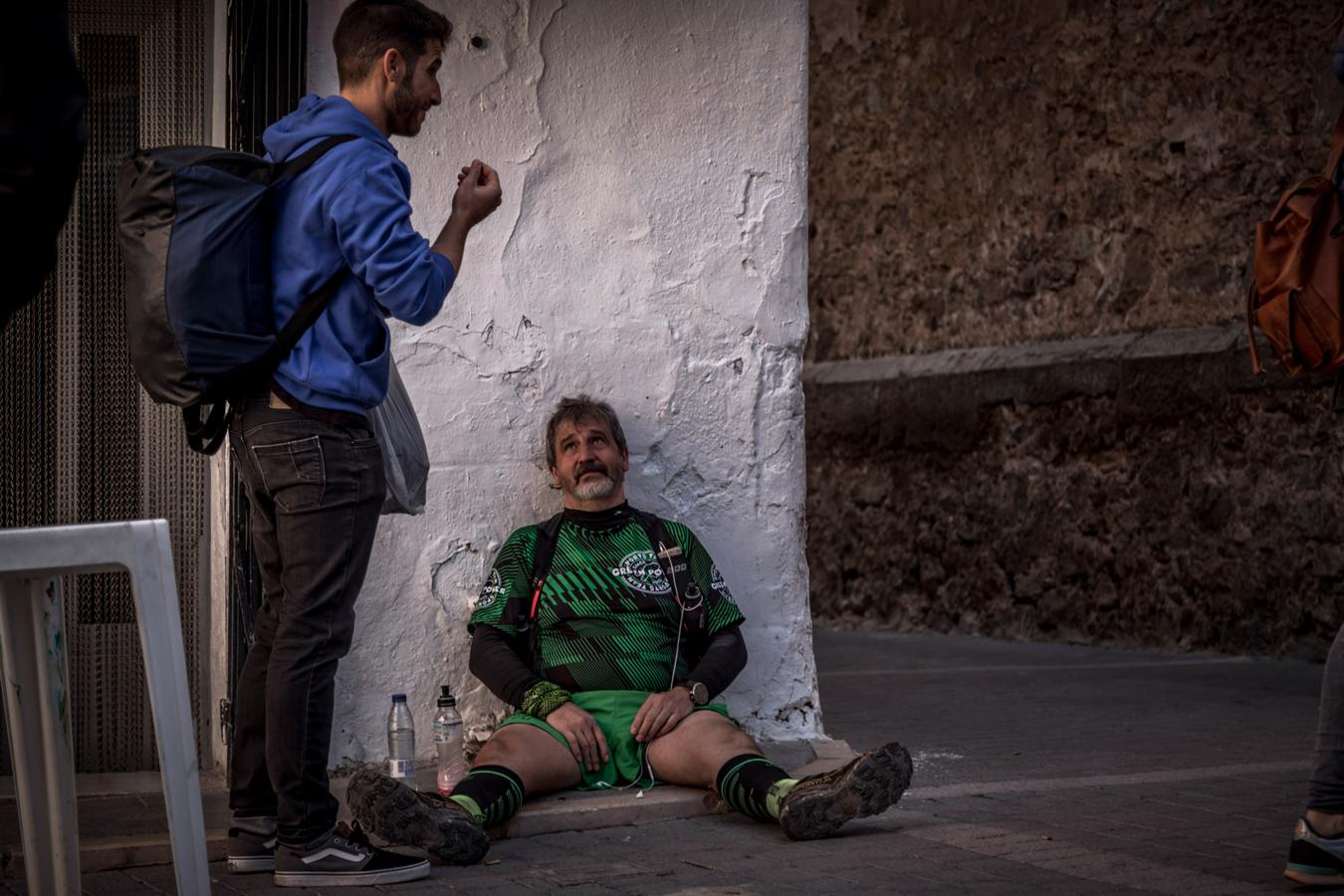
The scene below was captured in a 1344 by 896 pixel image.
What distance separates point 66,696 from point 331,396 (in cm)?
117

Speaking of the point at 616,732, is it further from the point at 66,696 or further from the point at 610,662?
the point at 66,696

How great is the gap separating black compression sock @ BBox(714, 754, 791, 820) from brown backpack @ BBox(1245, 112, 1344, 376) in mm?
1615

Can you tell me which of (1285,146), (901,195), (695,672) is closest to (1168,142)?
(1285,146)

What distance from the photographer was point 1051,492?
31.9 feet

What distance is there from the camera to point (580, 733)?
186 inches

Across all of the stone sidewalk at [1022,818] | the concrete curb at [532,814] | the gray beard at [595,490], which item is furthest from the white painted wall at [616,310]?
the stone sidewalk at [1022,818]

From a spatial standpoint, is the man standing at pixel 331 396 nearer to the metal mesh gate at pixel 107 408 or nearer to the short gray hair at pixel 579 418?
the short gray hair at pixel 579 418

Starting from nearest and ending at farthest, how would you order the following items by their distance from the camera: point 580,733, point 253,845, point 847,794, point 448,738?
point 253,845
point 847,794
point 580,733
point 448,738


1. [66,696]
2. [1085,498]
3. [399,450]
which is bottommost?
[66,696]

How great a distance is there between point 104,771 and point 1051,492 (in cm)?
587

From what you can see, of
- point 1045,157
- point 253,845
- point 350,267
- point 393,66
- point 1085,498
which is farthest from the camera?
point 1045,157

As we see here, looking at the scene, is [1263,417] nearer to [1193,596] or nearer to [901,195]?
[1193,596]

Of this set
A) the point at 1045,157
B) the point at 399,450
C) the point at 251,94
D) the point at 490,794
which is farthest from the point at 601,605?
the point at 1045,157

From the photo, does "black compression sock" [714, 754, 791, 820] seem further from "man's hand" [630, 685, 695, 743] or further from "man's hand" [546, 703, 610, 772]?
"man's hand" [546, 703, 610, 772]
